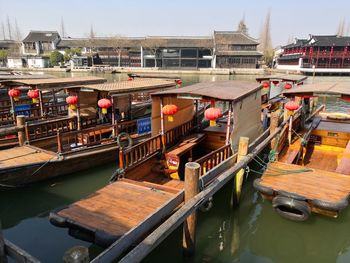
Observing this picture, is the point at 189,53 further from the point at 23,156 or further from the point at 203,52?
the point at 23,156

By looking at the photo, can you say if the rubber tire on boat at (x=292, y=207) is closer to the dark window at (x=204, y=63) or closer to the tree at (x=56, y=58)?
the dark window at (x=204, y=63)

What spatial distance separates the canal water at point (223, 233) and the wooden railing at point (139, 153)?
7.48 ft

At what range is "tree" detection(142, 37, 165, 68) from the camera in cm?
6412

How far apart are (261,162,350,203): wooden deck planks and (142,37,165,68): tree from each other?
59.4 metres

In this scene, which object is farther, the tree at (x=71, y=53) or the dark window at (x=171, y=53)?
the tree at (x=71, y=53)

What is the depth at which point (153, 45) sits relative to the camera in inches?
2520

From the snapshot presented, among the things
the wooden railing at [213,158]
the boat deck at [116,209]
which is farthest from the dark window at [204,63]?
the boat deck at [116,209]

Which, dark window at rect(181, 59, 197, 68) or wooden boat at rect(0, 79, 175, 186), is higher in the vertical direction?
dark window at rect(181, 59, 197, 68)

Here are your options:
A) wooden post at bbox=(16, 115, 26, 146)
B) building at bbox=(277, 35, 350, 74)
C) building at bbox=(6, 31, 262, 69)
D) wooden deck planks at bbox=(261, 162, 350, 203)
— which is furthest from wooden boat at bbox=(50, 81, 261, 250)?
building at bbox=(6, 31, 262, 69)

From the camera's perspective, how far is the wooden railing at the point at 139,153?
7820 mm

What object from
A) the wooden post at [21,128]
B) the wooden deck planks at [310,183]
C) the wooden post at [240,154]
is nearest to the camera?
the wooden deck planks at [310,183]

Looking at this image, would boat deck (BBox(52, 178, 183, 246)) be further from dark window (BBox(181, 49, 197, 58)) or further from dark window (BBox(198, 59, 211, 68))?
dark window (BBox(198, 59, 211, 68))

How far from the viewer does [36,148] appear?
10.8m

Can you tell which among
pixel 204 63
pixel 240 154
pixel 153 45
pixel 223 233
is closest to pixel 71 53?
pixel 153 45
